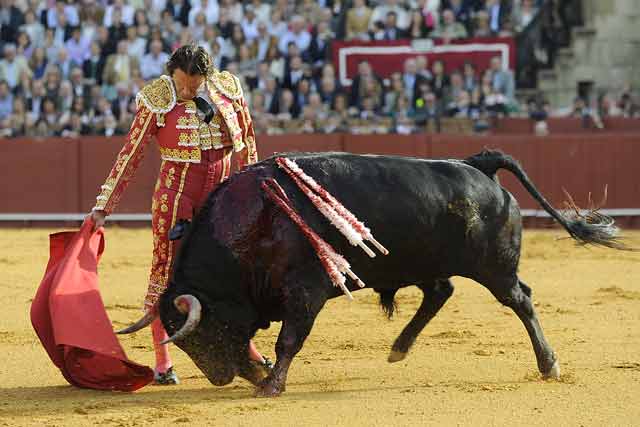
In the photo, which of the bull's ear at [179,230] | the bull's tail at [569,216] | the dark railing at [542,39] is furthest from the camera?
the dark railing at [542,39]

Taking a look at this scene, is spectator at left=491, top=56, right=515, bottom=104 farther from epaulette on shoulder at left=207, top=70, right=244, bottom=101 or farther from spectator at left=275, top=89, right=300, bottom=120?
epaulette on shoulder at left=207, top=70, right=244, bottom=101

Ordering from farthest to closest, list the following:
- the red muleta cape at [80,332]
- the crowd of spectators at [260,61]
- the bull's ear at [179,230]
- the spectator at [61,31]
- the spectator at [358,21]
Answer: the spectator at [61,31]
the spectator at [358,21]
the crowd of spectators at [260,61]
the red muleta cape at [80,332]
the bull's ear at [179,230]

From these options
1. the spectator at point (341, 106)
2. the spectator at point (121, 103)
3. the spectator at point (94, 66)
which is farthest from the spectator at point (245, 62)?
the spectator at point (94, 66)

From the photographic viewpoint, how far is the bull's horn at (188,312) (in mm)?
4387

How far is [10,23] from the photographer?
13.7m

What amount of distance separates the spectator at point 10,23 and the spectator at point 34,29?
0.10m

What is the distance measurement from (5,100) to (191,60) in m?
8.58

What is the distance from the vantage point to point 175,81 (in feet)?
16.0

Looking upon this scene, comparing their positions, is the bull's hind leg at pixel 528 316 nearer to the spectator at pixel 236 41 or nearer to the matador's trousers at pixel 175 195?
the matador's trousers at pixel 175 195

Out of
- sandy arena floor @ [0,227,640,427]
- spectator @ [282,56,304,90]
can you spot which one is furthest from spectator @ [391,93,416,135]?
sandy arena floor @ [0,227,640,427]

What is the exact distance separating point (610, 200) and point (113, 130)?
503 centimetres

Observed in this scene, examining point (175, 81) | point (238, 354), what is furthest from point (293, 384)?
point (175, 81)

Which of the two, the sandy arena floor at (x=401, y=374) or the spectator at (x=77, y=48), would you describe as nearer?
the sandy arena floor at (x=401, y=374)

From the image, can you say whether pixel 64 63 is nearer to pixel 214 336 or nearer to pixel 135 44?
pixel 135 44
